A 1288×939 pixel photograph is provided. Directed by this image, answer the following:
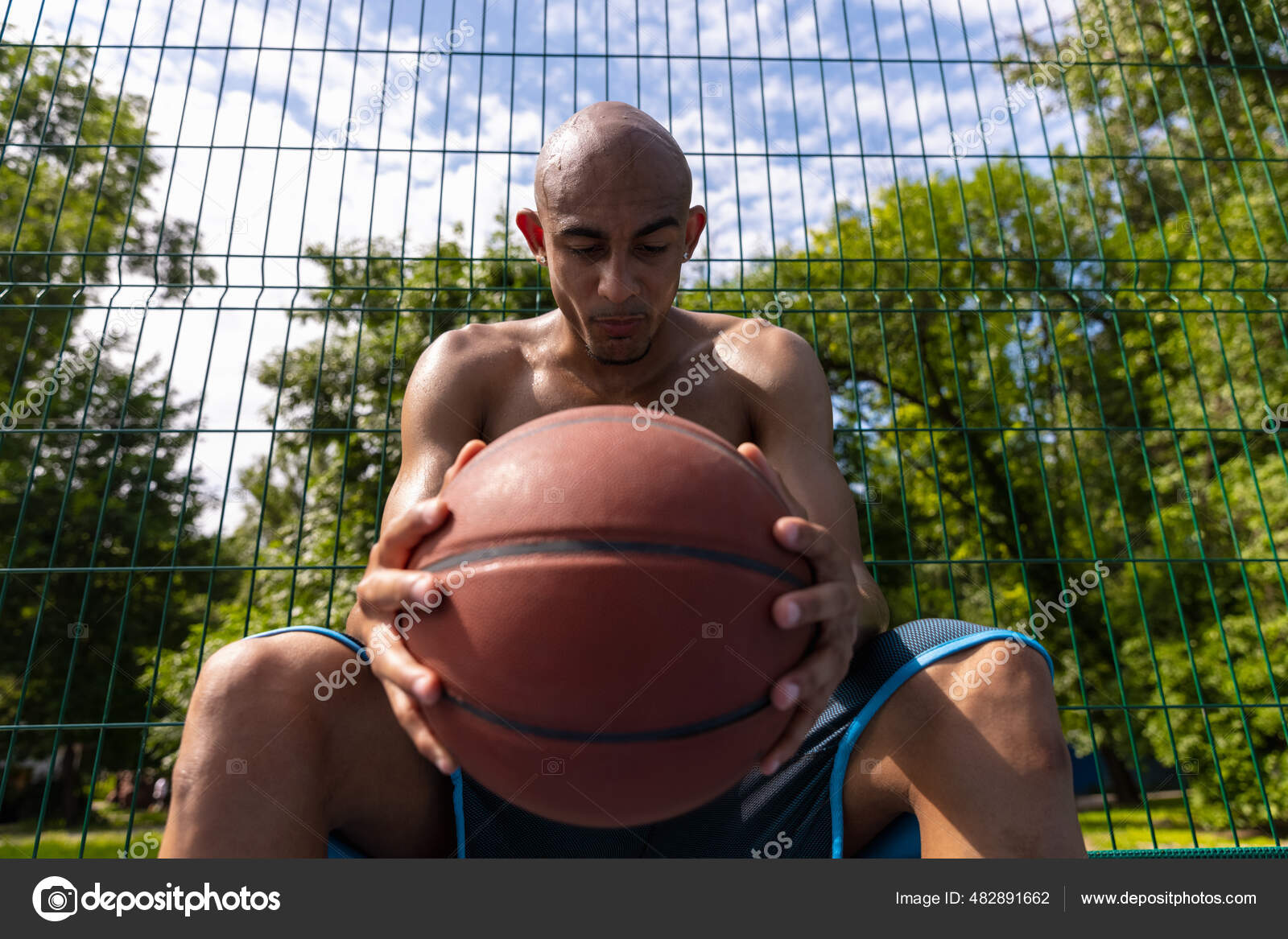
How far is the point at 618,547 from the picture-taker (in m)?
1.24

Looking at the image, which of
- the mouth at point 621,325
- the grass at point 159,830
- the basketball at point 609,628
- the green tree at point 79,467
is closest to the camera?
the basketball at point 609,628

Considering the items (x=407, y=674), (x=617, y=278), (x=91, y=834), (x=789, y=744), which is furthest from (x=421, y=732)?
(x=91, y=834)

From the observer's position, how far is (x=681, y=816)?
173cm

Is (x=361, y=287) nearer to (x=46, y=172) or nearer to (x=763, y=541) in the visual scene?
(x=763, y=541)

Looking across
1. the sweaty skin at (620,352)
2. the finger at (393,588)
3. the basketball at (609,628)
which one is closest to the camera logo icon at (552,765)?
the basketball at (609,628)

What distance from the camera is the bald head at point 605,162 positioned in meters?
1.94

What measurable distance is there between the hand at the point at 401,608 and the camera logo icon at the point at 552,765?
17 centimetres

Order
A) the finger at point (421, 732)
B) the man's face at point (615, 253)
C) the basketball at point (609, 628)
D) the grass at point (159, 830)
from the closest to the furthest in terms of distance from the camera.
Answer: the basketball at point (609, 628)
the finger at point (421, 732)
the man's face at point (615, 253)
the grass at point (159, 830)

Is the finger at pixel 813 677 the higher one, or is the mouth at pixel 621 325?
the mouth at pixel 621 325

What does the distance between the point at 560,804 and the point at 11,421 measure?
337 centimetres

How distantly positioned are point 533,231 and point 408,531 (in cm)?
119

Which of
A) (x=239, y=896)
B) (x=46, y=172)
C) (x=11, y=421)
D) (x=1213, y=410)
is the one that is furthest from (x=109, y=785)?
(x=1213, y=410)

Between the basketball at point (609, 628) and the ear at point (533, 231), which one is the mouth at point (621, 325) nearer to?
the ear at point (533, 231)

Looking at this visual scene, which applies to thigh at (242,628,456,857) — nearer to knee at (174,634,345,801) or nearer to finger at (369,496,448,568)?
knee at (174,634,345,801)
